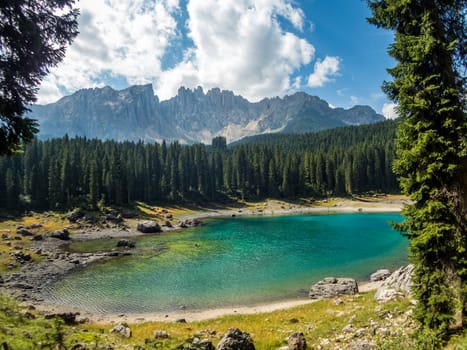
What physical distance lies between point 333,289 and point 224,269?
1729 centimetres

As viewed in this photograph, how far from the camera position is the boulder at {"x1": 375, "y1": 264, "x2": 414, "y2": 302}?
21.8 metres

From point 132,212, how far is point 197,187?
4588 centimetres

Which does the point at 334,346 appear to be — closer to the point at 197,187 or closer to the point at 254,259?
the point at 254,259

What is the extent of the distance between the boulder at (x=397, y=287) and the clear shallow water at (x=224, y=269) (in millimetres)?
10295

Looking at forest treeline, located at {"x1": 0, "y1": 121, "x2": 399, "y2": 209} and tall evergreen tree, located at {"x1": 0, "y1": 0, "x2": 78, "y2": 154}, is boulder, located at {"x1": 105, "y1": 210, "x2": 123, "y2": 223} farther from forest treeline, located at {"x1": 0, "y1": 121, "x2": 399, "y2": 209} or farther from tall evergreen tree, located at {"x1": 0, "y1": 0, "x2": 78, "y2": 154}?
tall evergreen tree, located at {"x1": 0, "y1": 0, "x2": 78, "y2": 154}

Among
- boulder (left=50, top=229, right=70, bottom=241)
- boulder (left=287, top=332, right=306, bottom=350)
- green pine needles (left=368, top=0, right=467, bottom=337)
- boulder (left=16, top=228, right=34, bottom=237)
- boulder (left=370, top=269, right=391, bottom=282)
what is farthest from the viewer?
boulder (left=50, top=229, right=70, bottom=241)

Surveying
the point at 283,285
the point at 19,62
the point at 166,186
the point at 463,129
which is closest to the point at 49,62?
the point at 19,62

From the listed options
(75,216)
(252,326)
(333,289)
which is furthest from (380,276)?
(75,216)

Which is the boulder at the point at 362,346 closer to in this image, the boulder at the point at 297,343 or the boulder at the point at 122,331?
the boulder at the point at 297,343

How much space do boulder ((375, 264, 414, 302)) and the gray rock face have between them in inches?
164

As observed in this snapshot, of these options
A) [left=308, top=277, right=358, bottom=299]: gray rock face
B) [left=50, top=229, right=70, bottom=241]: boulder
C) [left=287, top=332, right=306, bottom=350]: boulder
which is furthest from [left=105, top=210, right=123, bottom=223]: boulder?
[left=287, top=332, right=306, bottom=350]: boulder

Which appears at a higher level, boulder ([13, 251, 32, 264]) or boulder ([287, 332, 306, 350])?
boulder ([287, 332, 306, 350])

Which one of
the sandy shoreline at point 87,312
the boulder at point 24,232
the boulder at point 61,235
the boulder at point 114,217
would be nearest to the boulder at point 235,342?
the sandy shoreline at point 87,312

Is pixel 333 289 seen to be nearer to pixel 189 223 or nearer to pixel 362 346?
pixel 362 346
